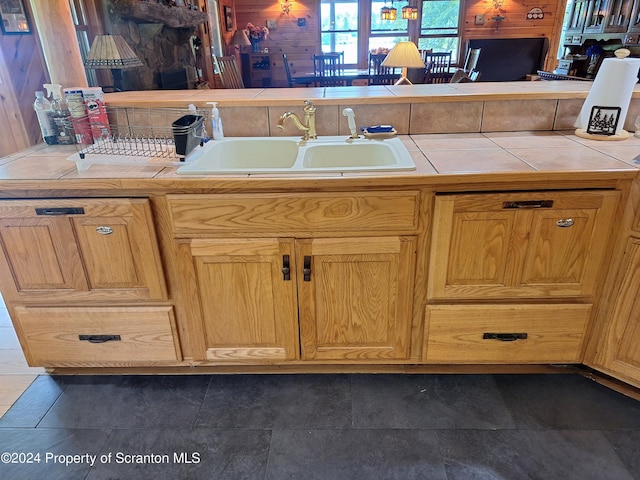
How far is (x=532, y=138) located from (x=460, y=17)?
24.6 feet

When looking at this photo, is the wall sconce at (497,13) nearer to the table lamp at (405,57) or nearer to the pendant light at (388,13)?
the pendant light at (388,13)

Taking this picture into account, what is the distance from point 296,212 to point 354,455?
797 mm

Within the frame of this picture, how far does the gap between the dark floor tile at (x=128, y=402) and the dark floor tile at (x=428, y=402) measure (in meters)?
0.62

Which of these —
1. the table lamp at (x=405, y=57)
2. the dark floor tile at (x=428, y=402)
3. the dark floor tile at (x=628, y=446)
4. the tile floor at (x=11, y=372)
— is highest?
the table lamp at (x=405, y=57)

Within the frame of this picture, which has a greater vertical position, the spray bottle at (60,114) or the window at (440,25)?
the window at (440,25)

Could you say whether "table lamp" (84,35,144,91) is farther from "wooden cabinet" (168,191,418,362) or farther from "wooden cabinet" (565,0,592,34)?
"wooden cabinet" (565,0,592,34)

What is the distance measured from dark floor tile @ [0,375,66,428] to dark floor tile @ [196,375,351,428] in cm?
58

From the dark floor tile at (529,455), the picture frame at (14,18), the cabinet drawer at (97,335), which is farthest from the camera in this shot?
the picture frame at (14,18)

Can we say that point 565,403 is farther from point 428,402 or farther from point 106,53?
point 106,53

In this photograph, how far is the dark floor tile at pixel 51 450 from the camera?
4.25 feet

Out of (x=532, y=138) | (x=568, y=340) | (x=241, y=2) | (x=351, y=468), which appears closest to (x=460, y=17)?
(x=241, y=2)

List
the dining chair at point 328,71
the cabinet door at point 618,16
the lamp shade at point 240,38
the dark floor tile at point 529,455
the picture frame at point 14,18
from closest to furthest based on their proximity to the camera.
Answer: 1. the dark floor tile at point 529,455
2. the picture frame at point 14,18
3. the cabinet door at point 618,16
4. the dining chair at point 328,71
5. the lamp shade at point 240,38

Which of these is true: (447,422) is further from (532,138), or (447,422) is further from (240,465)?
(532,138)

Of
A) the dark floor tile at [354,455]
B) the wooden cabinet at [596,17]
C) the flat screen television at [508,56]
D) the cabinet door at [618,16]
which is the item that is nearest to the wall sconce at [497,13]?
the flat screen television at [508,56]
